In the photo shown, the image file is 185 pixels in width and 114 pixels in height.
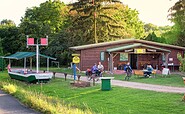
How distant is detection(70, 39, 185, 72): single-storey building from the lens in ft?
112

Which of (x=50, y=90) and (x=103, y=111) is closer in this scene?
(x=103, y=111)

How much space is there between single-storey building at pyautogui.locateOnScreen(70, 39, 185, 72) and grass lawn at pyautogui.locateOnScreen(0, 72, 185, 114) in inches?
613

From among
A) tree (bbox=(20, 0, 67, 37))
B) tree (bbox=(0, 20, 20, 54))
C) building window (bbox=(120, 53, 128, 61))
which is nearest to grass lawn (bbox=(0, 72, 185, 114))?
building window (bbox=(120, 53, 128, 61))

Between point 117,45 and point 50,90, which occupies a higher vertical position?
point 117,45

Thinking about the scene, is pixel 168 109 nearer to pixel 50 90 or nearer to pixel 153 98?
pixel 153 98

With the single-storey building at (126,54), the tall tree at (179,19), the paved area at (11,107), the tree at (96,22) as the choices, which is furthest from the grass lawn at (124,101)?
the tree at (96,22)

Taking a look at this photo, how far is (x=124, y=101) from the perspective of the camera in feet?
46.8

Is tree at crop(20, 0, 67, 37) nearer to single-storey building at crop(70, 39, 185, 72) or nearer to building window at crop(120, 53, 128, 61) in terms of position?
single-storey building at crop(70, 39, 185, 72)

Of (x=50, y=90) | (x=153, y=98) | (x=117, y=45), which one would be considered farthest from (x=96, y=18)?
(x=153, y=98)

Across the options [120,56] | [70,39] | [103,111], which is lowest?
[103,111]

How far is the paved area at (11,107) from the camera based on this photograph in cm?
1228

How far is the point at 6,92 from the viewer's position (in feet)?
61.7

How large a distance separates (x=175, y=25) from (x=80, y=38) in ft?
44.7

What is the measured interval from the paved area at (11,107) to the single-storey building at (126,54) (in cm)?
1781
